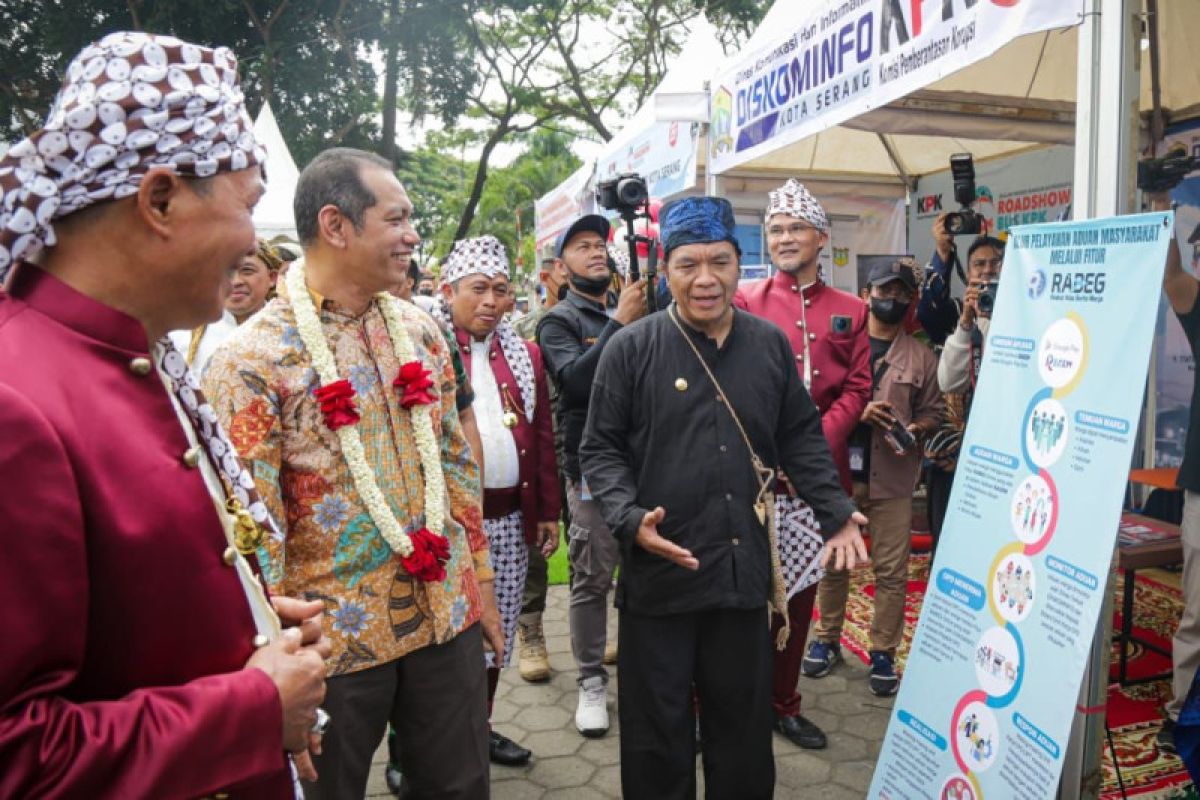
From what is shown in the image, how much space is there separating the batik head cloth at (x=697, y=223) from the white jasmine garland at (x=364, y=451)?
3.24 feet

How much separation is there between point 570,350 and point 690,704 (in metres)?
1.60

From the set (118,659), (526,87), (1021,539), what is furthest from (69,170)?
(526,87)

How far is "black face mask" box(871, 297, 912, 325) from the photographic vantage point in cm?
426

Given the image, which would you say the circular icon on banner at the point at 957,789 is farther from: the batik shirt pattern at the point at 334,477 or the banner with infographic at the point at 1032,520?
the batik shirt pattern at the point at 334,477

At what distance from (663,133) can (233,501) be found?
256 inches

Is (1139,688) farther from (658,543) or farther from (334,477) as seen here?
(334,477)

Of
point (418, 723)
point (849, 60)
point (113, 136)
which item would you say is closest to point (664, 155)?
point (849, 60)

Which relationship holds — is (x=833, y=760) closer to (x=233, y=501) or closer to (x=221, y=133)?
(x=233, y=501)

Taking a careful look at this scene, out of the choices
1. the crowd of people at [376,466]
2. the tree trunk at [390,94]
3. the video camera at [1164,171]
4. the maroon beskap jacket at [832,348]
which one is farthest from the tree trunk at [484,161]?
the video camera at [1164,171]

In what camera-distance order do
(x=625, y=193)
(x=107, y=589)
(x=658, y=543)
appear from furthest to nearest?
(x=625, y=193)
(x=658, y=543)
(x=107, y=589)

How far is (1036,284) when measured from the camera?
8.14 ft

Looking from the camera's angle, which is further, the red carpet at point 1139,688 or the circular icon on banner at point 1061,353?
the red carpet at point 1139,688

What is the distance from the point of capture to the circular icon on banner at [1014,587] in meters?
2.27

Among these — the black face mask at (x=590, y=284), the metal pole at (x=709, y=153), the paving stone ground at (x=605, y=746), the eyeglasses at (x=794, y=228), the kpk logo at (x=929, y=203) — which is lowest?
the paving stone ground at (x=605, y=746)
